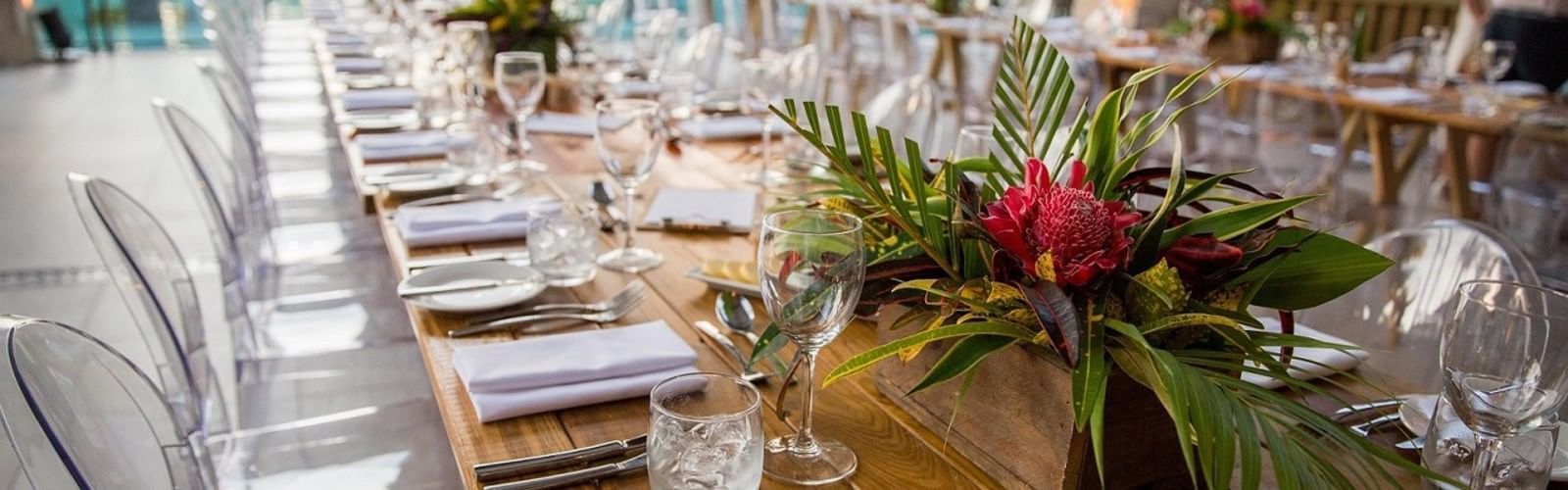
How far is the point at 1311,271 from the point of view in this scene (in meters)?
1.09

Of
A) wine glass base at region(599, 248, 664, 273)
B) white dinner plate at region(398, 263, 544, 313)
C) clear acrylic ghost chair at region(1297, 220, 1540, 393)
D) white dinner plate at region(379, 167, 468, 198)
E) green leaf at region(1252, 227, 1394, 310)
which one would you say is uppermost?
green leaf at region(1252, 227, 1394, 310)

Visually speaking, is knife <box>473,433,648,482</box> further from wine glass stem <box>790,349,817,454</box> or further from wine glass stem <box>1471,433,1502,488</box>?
wine glass stem <box>1471,433,1502,488</box>

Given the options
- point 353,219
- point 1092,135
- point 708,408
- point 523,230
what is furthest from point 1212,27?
point 708,408

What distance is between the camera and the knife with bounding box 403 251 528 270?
5.64 feet

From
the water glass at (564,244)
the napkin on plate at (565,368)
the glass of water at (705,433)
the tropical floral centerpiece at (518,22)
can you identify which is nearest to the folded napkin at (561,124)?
the tropical floral centerpiece at (518,22)

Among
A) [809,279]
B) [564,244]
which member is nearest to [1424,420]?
[809,279]

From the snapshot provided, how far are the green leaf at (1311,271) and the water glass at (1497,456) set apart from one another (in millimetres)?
183

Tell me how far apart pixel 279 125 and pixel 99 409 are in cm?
369

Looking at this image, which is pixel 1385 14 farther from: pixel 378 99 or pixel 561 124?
pixel 378 99

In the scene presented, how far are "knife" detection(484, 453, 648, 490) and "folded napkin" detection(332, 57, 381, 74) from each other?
290 centimetres

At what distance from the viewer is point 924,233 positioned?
115cm

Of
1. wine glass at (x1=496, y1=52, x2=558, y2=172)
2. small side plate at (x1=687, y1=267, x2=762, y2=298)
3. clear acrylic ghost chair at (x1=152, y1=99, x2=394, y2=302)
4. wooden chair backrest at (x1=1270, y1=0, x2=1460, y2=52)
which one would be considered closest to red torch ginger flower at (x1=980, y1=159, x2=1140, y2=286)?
small side plate at (x1=687, y1=267, x2=762, y2=298)

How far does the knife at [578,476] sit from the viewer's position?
1080 mm

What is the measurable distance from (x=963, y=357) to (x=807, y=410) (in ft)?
0.59
